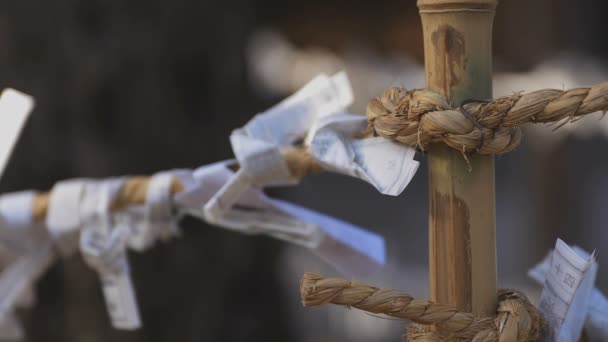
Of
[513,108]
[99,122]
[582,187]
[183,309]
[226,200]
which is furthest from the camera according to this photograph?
[582,187]

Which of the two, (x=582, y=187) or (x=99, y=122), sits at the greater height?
(x=99, y=122)

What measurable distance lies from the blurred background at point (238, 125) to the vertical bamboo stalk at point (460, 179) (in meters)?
1.25

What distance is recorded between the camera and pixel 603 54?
198cm

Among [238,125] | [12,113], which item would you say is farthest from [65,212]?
[238,125]

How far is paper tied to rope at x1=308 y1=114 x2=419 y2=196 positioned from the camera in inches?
20.1

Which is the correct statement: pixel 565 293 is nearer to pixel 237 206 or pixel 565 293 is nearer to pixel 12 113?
pixel 237 206

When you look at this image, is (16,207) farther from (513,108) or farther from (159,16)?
(159,16)

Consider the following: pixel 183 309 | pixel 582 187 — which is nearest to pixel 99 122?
pixel 183 309

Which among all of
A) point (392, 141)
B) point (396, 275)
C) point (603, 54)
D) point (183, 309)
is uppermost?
point (392, 141)

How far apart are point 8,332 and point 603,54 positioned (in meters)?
1.61

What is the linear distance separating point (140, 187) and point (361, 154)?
26 centimetres

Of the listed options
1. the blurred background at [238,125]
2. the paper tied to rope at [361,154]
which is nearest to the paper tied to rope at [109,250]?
the paper tied to rope at [361,154]

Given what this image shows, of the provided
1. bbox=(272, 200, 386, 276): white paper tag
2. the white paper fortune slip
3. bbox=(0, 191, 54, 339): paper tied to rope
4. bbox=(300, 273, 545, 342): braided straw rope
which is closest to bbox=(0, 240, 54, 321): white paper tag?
bbox=(0, 191, 54, 339): paper tied to rope

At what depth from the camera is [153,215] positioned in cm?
73
